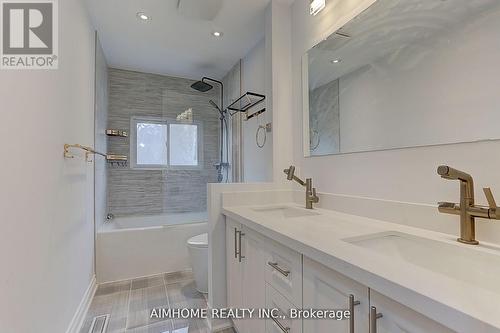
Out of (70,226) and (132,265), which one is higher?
(70,226)

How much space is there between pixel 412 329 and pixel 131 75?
12.9 feet

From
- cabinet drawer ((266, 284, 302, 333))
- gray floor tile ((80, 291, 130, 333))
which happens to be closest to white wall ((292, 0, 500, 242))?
cabinet drawer ((266, 284, 302, 333))

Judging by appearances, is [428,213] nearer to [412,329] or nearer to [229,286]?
[412,329]

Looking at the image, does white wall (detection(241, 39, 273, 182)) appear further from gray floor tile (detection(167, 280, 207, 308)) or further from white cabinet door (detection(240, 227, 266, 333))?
gray floor tile (detection(167, 280, 207, 308))

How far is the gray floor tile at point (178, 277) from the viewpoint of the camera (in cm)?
250

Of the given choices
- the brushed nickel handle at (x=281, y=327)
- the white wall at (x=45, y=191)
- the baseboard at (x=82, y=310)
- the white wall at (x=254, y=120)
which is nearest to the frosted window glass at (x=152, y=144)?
the white wall at (x=254, y=120)

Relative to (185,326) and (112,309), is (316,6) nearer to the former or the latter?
(185,326)

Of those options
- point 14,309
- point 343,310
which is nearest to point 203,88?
point 14,309

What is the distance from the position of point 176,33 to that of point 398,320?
286 cm

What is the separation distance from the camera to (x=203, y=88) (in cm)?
343

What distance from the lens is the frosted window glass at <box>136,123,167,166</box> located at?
3.46m

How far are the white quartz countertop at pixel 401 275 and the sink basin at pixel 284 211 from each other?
0.47m

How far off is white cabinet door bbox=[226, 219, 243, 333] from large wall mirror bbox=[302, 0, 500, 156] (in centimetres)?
83

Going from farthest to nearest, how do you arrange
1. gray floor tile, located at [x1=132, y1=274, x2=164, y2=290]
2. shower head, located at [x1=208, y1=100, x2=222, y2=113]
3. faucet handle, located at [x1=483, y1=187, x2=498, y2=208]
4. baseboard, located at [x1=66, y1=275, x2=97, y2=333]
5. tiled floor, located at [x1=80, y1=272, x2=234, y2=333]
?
shower head, located at [x1=208, y1=100, x2=222, y2=113], gray floor tile, located at [x1=132, y1=274, x2=164, y2=290], tiled floor, located at [x1=80, y1=272, x2=234, y2=333], baseboard, located at [x1=66, y1=275, x2=97, y2=333], faucet handle, located at [x1=483, y1=187, x2=498, y2=208]
